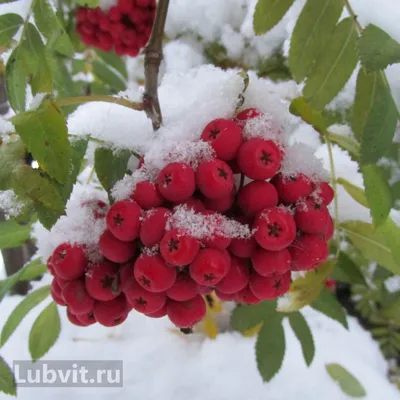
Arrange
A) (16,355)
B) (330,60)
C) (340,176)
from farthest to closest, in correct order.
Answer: (16,355)
(340,176)
(330,60)

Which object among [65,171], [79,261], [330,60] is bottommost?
[79,261]

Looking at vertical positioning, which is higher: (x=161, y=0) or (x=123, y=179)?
(x=161, y=0)

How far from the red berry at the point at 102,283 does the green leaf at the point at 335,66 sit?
0.30 meters

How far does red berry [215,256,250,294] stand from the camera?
44 centimetres

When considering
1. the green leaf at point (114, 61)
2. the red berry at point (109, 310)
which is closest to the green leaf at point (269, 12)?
the red berry at point (109, 310)

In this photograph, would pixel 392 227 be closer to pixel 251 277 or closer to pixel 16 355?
pixel 251 277

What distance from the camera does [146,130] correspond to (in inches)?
21.0

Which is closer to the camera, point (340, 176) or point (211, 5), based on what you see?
point (340, 176)

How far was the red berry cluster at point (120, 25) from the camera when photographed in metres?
0.86

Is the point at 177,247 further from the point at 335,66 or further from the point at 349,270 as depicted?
the point at 349,270

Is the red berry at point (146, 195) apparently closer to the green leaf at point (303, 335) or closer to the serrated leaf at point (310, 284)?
the serrated leaf at point (310, 284)

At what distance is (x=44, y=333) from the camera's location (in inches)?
29.2

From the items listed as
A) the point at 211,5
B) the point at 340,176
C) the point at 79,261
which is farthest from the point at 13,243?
the point at 211,5

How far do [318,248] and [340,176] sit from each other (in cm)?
25
